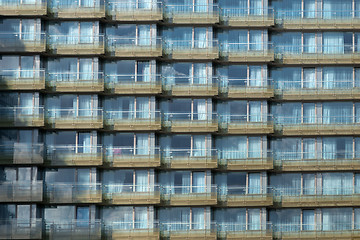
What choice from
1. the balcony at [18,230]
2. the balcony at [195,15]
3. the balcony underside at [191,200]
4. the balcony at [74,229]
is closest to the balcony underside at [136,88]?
the balcony at [195,15]

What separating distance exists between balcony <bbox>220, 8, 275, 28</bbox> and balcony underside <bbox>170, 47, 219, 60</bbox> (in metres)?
3.40

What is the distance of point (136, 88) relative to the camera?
70188 mm

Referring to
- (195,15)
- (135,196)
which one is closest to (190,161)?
(135,196)

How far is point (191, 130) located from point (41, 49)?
15.5 metres

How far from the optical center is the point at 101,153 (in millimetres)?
69188

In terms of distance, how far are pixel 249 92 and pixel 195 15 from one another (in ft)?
28.8

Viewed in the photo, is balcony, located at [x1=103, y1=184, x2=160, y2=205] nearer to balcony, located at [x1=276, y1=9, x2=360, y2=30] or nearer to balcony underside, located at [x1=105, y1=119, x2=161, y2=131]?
balcony underside, located at [x1=105, y1=119, x2=161, y2=131]

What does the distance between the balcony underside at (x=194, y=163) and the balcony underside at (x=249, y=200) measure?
11.8ft

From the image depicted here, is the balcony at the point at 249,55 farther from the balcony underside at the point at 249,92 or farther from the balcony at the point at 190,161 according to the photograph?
the balcony at the point at 190,161

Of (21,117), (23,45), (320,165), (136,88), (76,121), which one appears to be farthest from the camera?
(320,165)

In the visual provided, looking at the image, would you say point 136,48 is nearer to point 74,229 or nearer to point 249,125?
point 249,125

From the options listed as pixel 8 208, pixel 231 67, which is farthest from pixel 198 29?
pixel 8 208

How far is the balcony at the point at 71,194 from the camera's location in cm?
6819

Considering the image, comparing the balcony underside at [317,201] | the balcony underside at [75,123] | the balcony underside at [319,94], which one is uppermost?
the balcony underside at [319,94]
